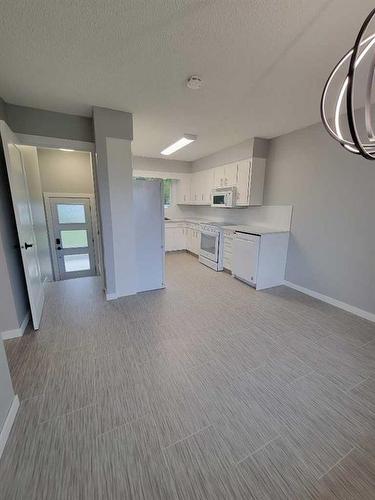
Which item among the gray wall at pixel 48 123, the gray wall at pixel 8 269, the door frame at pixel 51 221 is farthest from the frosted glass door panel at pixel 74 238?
the gray wall at pixel 48 123

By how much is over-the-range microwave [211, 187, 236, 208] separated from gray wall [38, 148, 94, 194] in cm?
269

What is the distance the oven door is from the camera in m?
4.70

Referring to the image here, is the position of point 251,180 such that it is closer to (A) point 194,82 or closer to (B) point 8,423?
(A) point 194,82

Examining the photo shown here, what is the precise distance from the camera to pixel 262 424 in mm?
1489

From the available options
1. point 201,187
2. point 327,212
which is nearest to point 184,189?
point 201,187

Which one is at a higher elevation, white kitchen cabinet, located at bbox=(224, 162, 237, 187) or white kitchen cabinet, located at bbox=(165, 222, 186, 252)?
white kitchen cabinet, located at bbox=(224, 162, 237, 187)

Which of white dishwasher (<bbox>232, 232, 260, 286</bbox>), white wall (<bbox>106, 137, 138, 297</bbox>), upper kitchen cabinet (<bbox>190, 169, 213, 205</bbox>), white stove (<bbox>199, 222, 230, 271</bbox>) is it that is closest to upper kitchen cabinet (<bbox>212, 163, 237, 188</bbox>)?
upper kitchen cabinet (<bbox>190, 169, 213, 205</bbox>)

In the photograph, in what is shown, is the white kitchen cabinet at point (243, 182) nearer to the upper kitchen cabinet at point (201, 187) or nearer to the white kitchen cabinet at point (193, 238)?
the upper kitchen cabinet at point (201, 187)

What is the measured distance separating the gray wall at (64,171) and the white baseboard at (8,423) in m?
3.73

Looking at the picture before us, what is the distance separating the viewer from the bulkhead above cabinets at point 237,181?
161 inches

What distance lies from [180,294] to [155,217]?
1.33 metres

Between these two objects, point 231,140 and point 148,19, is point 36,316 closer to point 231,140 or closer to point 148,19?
point 148,19

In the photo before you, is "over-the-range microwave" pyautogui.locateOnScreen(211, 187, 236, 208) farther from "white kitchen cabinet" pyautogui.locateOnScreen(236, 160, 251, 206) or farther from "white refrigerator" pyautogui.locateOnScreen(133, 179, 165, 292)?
"white refrigerator" pyautogui.locateOnScreen(133, 179, 165, 292)

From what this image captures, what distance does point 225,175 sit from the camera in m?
4.75
